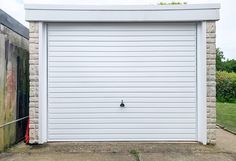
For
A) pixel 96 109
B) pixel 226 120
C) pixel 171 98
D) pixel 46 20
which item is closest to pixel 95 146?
pixel 96 109

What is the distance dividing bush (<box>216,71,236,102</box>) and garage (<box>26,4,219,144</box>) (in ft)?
48.8

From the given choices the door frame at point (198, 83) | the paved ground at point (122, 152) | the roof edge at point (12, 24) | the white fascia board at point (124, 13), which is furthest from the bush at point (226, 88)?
the roof edge at point (12, 24)

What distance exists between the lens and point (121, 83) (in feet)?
24.7

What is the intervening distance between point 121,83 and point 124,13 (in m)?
1.64

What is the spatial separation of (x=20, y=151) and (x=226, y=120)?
7946mm

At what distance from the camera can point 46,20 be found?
7.21 metres

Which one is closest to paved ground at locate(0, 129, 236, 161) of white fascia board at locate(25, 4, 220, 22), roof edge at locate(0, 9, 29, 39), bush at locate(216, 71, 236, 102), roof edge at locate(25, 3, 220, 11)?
roof edge at locate(0, 9, 29, 39)

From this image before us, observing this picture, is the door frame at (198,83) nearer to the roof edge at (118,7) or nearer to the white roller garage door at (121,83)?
the white roller garage door at (121,83)

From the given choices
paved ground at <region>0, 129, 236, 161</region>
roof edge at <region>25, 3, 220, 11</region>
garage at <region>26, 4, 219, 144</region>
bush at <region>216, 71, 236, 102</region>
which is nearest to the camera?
paved ground at <region>0, 129, 236, 161</region>

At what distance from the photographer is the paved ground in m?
5.96

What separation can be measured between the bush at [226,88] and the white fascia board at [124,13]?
49.6 ft

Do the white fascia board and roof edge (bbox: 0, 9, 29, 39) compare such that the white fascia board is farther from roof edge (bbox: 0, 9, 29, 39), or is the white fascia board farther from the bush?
the bush

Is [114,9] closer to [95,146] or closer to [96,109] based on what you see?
[96,109]

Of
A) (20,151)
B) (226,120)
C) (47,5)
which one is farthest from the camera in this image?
(226,120)
